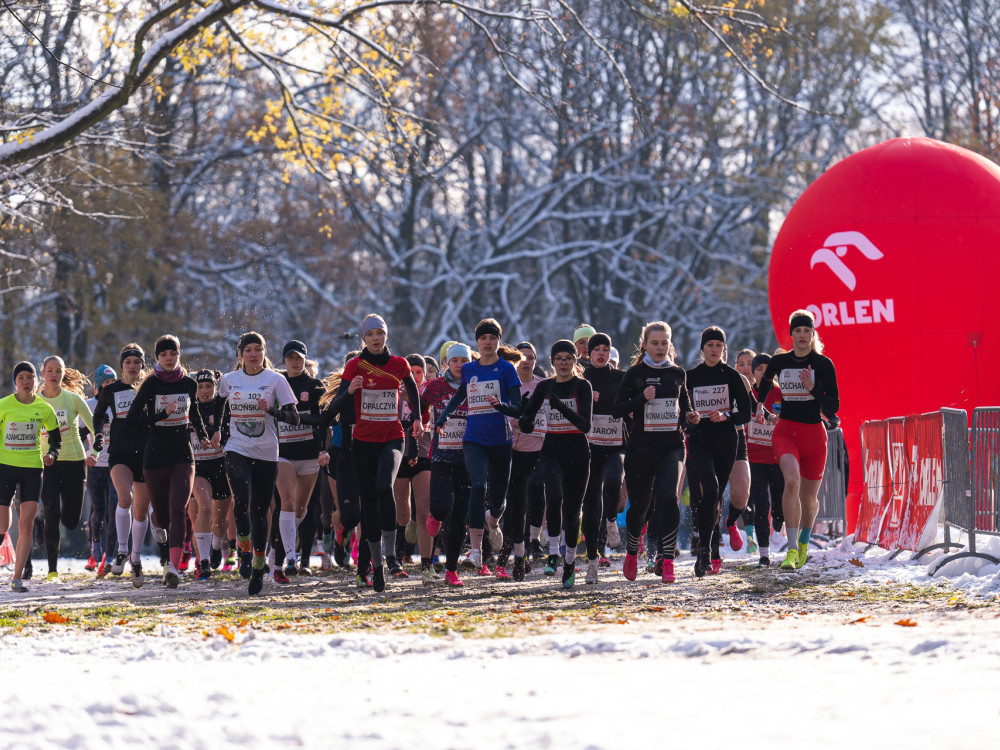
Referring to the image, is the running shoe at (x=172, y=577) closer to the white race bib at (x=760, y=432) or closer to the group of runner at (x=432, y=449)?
the group of runner at (x=432, y=449)

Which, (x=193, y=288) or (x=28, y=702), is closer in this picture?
(x=28, y=702)

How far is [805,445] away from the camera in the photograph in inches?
461

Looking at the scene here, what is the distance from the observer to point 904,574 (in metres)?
11.1

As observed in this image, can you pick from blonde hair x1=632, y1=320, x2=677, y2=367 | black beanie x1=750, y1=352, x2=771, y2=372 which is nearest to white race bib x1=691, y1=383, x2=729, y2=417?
blonde hair x1=632, y1=320, x2=677, y2=367

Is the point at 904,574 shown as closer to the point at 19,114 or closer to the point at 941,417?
the point at 941,417

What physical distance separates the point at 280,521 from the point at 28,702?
6.39 metres

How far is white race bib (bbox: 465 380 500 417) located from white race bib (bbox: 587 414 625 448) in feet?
3.68

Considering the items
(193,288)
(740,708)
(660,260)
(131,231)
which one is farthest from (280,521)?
(660,260)

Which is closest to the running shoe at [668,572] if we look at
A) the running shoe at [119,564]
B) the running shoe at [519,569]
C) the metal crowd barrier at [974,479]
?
the running shoe at [519,569]

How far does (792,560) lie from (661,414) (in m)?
2.32

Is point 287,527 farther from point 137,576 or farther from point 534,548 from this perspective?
point 534,548

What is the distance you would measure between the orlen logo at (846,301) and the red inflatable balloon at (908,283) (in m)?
0.01

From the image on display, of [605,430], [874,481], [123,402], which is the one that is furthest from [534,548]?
[123,402]

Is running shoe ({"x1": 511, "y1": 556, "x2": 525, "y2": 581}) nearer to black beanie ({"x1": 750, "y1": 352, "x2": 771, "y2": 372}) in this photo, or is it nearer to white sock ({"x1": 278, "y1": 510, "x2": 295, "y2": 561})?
white sock ({"x1": 278, "y1": 510, "x2": 295, "y2": 561})
